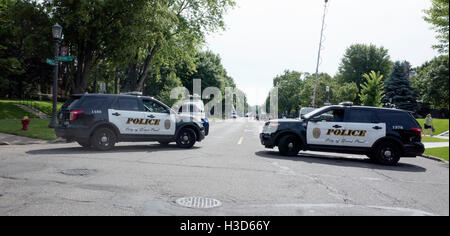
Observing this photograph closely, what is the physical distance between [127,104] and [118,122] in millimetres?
754

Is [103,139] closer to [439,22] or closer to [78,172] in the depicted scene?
[78,172]

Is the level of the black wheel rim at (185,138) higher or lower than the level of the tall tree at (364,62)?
lower

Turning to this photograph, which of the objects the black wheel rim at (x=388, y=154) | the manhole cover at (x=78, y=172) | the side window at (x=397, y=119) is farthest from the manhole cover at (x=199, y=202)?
the side window at (x=397, y=119)

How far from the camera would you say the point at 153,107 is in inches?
462

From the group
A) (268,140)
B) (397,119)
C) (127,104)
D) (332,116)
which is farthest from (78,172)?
(397,119)

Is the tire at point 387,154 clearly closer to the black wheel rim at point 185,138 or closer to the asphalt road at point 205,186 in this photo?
the asphalt road at point 205,186

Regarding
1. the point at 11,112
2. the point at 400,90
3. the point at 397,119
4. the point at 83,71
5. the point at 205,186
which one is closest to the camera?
the point at 205,186

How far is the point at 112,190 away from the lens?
5504mm

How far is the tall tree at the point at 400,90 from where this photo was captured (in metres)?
53.6

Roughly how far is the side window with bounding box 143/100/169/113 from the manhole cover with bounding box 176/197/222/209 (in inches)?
274

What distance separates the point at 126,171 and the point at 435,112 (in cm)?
7168

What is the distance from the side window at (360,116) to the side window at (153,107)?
21.1 feet
